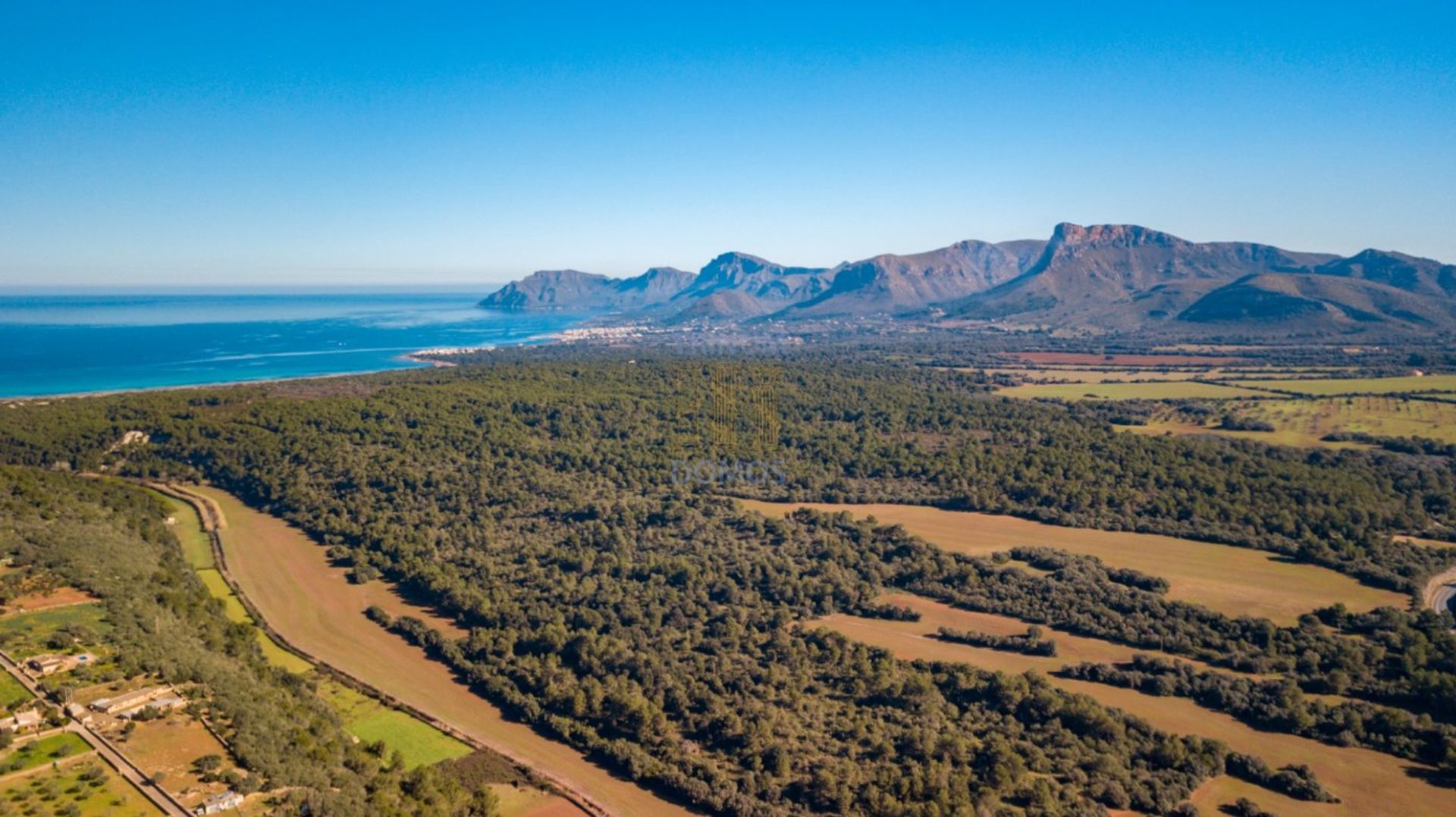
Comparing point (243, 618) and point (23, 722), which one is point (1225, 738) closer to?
point (23, 722)

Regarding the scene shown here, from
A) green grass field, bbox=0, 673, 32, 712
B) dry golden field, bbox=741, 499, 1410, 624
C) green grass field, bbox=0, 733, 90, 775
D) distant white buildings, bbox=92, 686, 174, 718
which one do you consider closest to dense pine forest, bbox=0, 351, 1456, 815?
dry golden field, bbox=741, 499, 1410, 624

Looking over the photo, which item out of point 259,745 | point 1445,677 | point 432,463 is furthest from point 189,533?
point 1445,677

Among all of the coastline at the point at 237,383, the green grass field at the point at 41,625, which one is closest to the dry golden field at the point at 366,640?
the green grass field at the point at 41,625

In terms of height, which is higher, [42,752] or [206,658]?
[42,752]

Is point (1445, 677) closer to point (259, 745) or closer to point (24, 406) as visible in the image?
point (259, 745)

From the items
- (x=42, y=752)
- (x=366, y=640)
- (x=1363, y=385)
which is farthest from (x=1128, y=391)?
(x=42, y=752)

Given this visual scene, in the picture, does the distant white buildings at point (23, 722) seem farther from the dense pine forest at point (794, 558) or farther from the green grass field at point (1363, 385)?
the green grass field at point (1363, 385)
